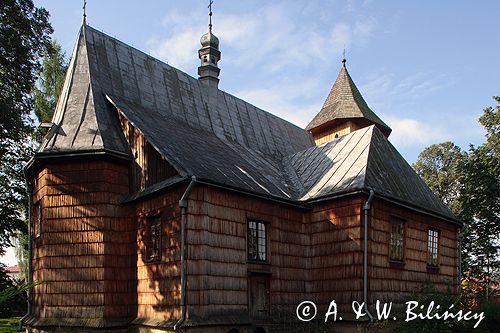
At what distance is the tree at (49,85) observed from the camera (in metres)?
28.6

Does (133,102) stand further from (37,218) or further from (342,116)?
(342,116)

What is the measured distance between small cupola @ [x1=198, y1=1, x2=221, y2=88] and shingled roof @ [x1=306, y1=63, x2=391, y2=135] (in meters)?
8.52

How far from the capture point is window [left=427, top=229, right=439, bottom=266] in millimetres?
18516

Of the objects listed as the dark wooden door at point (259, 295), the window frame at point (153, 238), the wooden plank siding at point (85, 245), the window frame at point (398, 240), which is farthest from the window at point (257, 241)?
the window frame at point (398, 240)

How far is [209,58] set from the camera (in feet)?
79.8

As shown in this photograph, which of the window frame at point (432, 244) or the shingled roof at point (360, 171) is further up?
the shingled roof at point (360, 171)

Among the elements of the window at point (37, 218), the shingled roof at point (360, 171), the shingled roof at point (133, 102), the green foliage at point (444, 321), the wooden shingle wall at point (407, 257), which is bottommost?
the green foliage at point (444, 321)

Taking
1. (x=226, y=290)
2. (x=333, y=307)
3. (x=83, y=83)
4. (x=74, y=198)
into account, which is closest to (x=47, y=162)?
(x=74, y=198)

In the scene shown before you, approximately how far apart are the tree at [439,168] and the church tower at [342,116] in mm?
10504

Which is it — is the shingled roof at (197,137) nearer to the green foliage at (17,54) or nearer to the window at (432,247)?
the window at (432,247)

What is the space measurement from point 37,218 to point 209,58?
12.3 m

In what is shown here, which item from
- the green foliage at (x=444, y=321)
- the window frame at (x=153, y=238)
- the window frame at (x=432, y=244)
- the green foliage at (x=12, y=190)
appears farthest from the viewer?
the green foliage at (x=12, y=190)

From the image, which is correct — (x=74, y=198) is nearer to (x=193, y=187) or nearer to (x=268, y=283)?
(x=193, y=187)

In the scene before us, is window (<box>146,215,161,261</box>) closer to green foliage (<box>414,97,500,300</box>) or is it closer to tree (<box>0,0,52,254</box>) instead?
tree (<box>0,0,52,254</box>)
